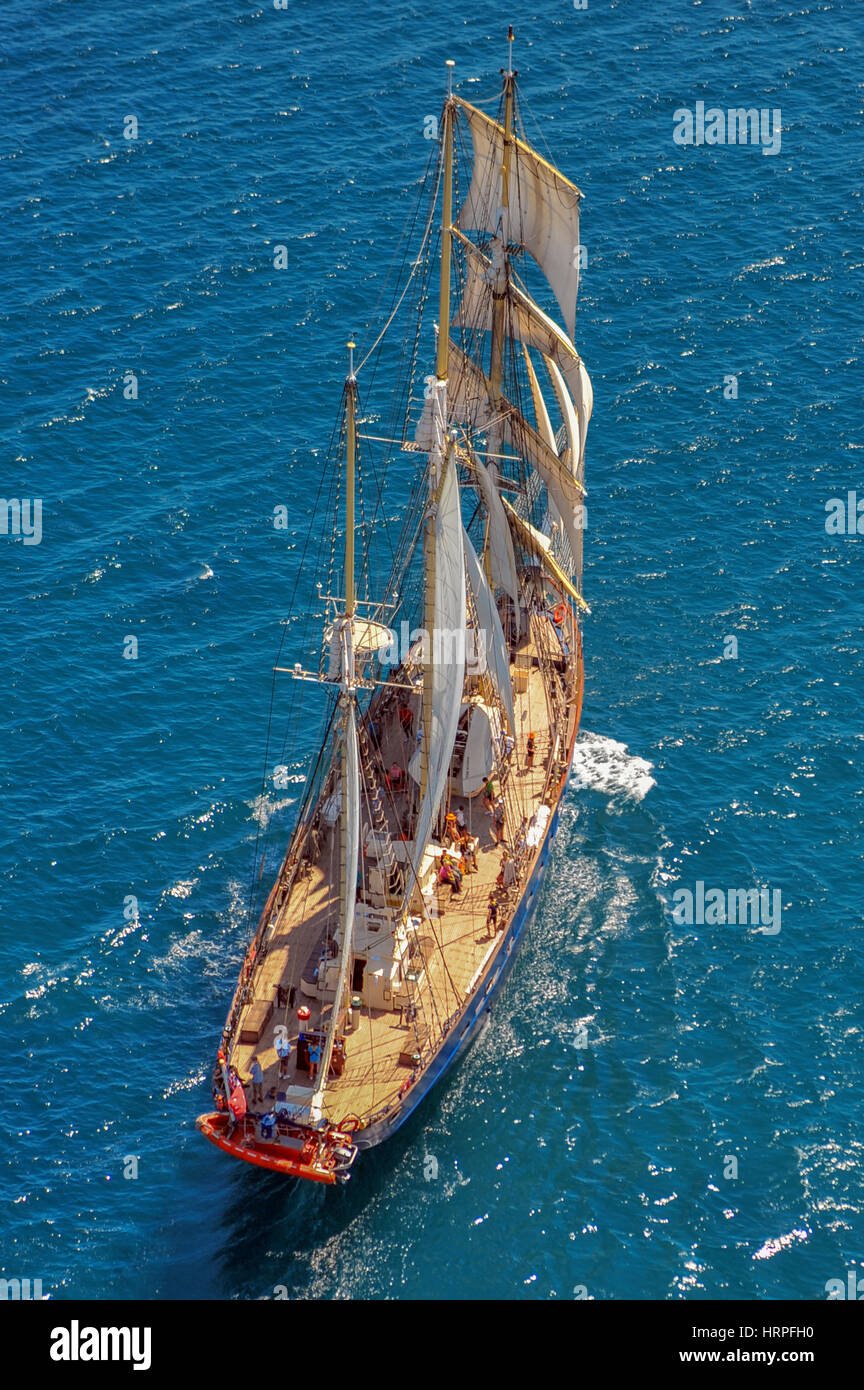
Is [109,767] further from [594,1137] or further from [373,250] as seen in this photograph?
[373,250]

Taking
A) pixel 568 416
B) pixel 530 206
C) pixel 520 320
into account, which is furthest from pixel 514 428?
pixel 530 206

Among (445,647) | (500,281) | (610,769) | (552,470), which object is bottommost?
(610,769)

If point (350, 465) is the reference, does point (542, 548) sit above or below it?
above

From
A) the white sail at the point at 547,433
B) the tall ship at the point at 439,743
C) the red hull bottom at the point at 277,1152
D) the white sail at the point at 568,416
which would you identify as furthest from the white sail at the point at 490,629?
the red hull bottom at the point at 277,1152

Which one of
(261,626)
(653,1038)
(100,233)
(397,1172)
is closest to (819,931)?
(653,1038)

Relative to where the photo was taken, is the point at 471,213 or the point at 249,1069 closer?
the point at 249,1069

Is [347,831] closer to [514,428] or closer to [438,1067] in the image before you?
[438,1067]

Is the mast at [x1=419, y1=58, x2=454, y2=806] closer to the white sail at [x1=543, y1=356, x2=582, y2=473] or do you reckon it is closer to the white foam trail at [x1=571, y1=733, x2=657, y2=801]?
the white foam trail at [x1=571, y1=733, x2=657, y2=801]

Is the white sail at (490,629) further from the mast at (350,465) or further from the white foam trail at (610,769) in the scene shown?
the mast at (350,465)
